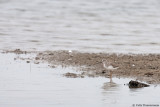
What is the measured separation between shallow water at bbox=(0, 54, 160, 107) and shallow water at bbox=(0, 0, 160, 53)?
424 cm

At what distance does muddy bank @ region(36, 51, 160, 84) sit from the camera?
488 inches

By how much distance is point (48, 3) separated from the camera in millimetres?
33781

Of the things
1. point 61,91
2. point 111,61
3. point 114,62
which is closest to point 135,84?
point 61,91

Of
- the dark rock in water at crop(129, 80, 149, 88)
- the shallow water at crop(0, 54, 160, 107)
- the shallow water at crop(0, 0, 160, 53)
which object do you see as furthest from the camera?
the shallow water at crop(0, 0, 160, 53)

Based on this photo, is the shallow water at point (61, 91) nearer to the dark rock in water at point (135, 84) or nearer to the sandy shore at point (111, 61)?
the dark rock in water at point (135, 84)

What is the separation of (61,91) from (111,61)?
3216 millimetres

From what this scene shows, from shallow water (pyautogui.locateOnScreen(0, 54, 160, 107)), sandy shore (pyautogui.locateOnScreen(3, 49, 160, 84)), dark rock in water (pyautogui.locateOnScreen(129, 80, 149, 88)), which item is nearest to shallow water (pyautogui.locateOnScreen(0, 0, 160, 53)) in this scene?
sandy shore (pyautogui.locateOnScreen(3, 49, 160, 84))

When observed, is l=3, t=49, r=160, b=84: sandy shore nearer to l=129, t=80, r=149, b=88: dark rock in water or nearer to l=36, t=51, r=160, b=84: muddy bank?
l=36, t=51, r=160, b=84: muddy bank

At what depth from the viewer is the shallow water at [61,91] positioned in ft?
32.8

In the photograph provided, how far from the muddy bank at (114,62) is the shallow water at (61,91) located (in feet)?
1.60

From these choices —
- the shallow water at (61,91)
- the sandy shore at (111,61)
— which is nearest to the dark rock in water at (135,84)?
the shallow water at (61,91)

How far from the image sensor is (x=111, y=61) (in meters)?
13.8

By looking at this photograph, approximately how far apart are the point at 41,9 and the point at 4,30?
9.48m

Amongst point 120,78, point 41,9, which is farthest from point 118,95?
point 41,9
